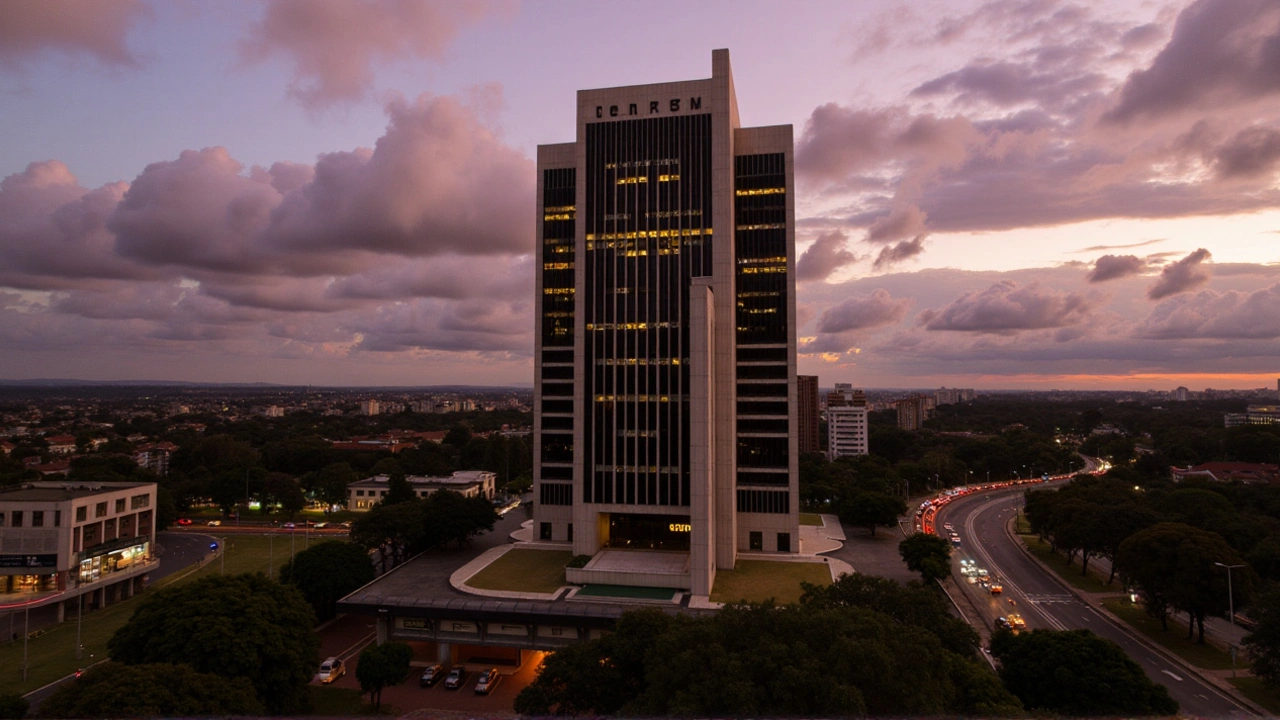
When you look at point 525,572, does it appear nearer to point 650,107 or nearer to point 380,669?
point 380,669

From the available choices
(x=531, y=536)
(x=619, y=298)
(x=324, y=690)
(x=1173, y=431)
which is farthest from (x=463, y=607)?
(x=1173, y=431)

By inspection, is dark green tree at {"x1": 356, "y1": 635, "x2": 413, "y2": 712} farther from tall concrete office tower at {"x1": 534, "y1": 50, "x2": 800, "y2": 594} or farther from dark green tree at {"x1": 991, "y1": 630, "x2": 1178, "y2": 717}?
dark green tree at {"x1": 991, "y1": 630, "x2": 1178, "y2": 717}

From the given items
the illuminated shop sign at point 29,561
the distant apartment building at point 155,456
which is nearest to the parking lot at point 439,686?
the illuminated shop sign at point 29,561

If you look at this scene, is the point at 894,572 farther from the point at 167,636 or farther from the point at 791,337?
the point at 167,636

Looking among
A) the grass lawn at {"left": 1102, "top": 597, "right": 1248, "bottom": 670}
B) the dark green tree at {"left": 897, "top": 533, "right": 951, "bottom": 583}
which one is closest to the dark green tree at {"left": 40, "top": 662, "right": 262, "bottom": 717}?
the dark green tree at {"left": 897, "top": 533, "right": 951, "bottom": 583}

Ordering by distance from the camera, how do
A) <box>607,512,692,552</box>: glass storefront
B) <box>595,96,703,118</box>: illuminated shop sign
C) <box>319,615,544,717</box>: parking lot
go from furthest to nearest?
<box>595,96,703,118</box>: illuminated shop sign
<box>607,512,692,552</box>: glass storefront
<box>319,615,544,717</box>: parking lot
